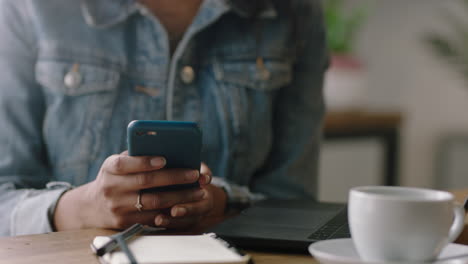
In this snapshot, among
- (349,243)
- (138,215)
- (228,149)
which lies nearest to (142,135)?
(138,215)

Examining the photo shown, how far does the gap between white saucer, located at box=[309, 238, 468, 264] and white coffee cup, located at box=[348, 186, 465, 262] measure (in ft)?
0.06

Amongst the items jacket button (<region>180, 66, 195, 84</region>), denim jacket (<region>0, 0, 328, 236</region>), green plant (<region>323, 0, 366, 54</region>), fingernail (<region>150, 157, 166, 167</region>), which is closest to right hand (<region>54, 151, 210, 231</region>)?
fingernail (<region>150, 157, 166, 167</region>)

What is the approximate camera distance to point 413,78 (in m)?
2.96

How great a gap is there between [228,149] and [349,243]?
0.54m

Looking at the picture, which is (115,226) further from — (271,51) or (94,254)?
(271,51)

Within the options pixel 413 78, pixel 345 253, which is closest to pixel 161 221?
pixel 345 253

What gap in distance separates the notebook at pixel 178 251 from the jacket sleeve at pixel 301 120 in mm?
577

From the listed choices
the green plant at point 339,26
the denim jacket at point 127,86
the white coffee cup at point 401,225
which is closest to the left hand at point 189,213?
the denim jacket at point 127,86

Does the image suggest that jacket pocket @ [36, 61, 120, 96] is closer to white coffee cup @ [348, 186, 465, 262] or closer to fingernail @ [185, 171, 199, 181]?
fingernail @ [185, 171, 199, 181]

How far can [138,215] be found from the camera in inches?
28.7

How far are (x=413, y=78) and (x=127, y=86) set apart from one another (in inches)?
86.4

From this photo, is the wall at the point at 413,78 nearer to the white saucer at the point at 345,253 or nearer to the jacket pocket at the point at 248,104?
the jacket pocket at the point at 248,104

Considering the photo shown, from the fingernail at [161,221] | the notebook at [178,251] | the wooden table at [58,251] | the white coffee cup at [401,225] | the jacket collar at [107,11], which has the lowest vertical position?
the wooden table at [58,251]

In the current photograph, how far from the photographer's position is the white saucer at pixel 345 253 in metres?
0.51
